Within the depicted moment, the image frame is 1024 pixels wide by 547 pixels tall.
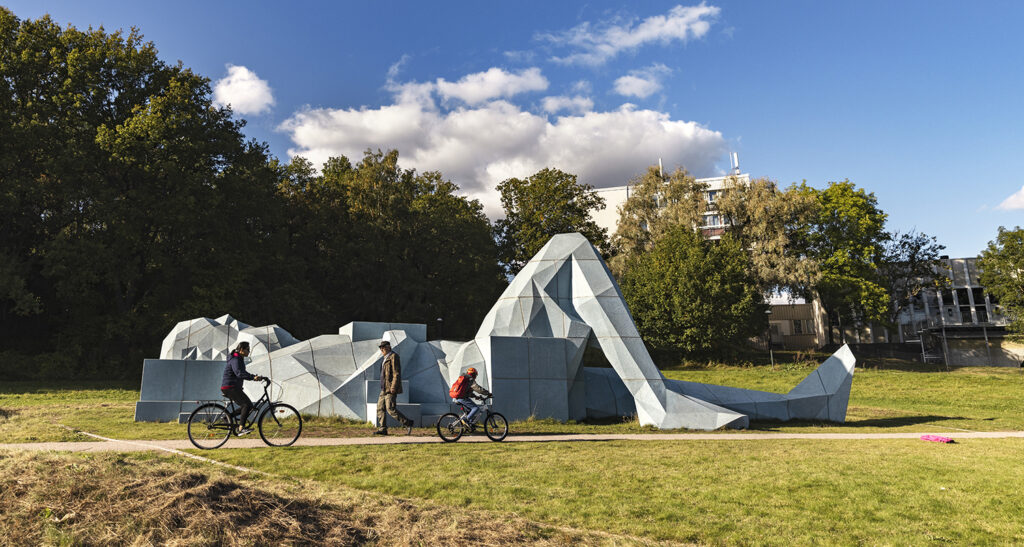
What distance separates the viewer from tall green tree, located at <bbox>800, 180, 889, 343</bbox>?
4434cm

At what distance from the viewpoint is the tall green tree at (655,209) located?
47.4m

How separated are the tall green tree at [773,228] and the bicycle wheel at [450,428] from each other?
35588 millimetres

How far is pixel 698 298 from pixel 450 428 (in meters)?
31.0

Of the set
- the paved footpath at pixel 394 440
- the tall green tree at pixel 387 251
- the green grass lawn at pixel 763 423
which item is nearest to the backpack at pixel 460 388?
the paved footpath at pixel 394 440

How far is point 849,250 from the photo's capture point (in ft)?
152

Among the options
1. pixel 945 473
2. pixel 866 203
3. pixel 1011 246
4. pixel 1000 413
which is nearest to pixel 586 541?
pixel 945 473

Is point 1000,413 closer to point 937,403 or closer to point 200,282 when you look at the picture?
point 937,403

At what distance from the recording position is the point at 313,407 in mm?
15914

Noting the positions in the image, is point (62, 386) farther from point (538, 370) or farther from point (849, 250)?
point (849, 250)

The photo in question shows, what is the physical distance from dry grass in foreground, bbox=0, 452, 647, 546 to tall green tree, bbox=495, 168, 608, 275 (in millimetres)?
42785

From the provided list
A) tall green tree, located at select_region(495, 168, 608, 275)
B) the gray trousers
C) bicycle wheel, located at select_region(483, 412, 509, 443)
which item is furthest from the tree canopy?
bicycle wheel, located at select_region(483, 412, 509, 443)

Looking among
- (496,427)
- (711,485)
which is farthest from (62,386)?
(711,485)

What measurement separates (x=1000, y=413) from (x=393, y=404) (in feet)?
77.5

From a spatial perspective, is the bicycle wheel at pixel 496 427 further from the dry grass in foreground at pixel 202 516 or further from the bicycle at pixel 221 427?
the dry grass in foreground at pixel 202 516
